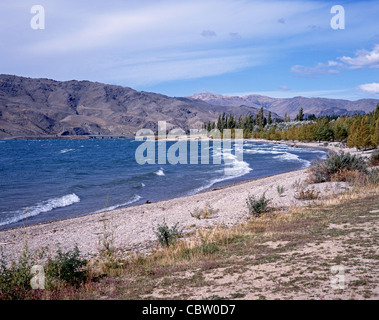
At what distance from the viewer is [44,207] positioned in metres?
22.7

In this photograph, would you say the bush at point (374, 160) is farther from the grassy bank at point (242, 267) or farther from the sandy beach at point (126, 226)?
the grassy bank at point (242, 267)

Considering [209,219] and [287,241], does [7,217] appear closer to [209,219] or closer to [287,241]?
[209,219]

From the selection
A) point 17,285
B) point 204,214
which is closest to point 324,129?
point 204,214

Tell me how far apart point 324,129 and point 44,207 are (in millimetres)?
83893

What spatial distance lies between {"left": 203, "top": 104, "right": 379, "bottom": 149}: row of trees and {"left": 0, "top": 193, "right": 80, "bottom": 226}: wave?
154 ft

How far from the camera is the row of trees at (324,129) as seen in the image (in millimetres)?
52906

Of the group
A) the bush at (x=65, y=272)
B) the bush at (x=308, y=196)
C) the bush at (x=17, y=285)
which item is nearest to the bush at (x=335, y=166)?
the bush at (x=308, y=196)

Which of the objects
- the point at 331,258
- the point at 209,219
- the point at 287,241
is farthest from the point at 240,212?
the point at 331,258

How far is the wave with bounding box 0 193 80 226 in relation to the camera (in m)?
19.6

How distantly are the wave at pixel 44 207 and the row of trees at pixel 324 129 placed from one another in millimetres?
47058

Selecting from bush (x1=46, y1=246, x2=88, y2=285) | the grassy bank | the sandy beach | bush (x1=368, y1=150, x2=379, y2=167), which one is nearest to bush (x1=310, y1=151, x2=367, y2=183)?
the sandy beach

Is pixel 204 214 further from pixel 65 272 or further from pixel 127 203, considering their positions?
pixel 127 203

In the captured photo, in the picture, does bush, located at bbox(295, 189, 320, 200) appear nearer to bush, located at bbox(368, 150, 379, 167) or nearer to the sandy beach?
the sandy beach
